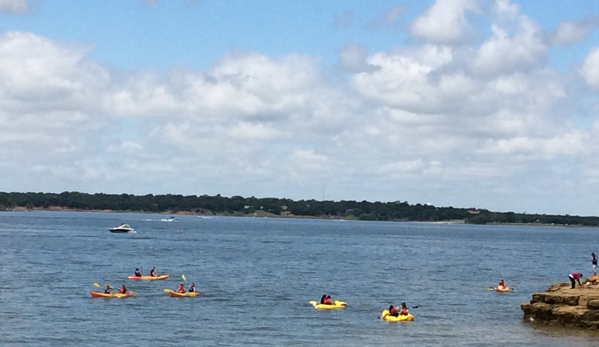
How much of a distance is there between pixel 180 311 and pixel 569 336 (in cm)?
2662

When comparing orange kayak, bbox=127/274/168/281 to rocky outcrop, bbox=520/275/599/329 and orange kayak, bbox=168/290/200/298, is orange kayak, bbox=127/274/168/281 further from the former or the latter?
rocky outcrop, bbox=520/275/599/329

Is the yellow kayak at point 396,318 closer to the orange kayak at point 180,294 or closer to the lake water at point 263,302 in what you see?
the lake water at point 263,302

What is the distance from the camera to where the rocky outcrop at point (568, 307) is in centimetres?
5175

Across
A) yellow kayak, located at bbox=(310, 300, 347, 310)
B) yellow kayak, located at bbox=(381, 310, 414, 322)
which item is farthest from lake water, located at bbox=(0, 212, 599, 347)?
yellow kayak, located at bbox=(310, 300, 347, 310)

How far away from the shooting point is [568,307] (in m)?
53.8

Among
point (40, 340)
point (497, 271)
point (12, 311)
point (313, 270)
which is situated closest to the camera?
point (40, 340)

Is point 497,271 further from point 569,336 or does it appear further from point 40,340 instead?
point 40,340

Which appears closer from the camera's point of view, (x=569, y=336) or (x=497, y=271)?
(x=569, y=336)

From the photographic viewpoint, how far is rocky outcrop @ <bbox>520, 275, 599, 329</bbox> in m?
51.8

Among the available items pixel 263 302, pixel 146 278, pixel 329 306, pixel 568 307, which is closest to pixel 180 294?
pixel 263 302

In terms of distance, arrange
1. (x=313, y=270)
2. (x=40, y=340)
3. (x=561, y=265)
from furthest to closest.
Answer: (x=561, y=265) → (x=313, y=270) → (x=40, y=340)

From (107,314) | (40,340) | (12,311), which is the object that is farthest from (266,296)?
(40,340)

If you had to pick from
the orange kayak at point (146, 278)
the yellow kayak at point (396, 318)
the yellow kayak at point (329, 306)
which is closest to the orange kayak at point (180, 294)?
the yellow kayak at point (329, 306)

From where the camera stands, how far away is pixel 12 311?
59.4 m
